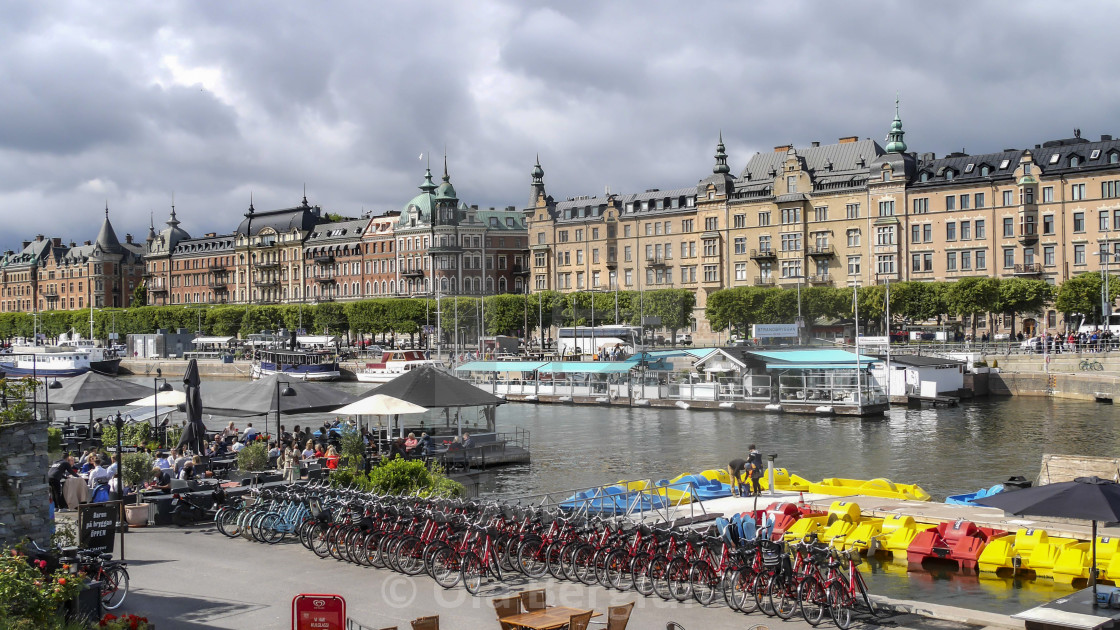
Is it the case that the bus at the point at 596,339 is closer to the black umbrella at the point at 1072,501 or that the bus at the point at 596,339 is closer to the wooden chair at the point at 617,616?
the black umbrella at the point at 1072,501

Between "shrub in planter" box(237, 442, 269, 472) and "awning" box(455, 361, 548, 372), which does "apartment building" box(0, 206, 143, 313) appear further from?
"shrub in planter" box(237, 442, 269, 472)

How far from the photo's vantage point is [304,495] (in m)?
18.3

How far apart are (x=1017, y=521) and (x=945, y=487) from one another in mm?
11486

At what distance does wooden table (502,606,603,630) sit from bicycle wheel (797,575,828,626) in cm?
345

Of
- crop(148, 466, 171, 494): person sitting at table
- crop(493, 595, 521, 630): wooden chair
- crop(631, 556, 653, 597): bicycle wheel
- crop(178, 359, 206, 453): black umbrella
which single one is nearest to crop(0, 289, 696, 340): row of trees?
crop(178, 359, 206, 453): black umbrella

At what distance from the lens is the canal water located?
727 inches

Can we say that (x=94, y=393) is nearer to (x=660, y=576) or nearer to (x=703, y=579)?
(x=660, y=576)

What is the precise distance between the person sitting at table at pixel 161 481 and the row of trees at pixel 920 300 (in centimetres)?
6885

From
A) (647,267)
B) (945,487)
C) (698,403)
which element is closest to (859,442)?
(945,487)

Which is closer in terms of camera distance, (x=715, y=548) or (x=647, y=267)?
(x=715, y=548)

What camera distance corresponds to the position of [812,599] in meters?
13.4

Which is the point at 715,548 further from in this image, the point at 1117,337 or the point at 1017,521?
the point at 1117,337

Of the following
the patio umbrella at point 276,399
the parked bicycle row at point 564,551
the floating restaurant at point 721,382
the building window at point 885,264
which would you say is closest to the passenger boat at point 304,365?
the floating restaurant at point 721,382

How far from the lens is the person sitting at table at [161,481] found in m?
20.4
